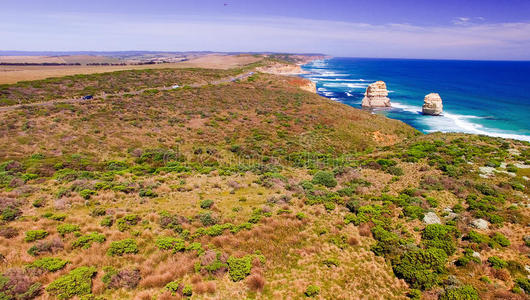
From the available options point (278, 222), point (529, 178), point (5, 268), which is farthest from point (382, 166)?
point (5, 268)

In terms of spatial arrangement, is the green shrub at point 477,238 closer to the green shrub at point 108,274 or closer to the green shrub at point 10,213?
the green shrub at point 108,274

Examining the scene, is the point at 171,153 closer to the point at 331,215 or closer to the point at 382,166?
the point at 331,215

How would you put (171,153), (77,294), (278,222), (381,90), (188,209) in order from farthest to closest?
(381,90) < (171,153) < (188,209) < (278,222) < (77,294)

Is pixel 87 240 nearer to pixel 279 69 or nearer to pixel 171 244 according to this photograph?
pixel 171 244

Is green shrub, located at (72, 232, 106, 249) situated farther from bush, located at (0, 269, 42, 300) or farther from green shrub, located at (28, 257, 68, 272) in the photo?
bush, located at (0, 269, 42, 300)

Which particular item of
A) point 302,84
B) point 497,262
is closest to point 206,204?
point 497,262
